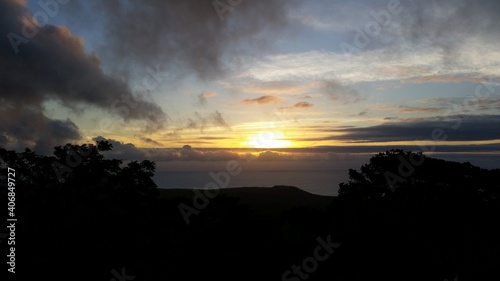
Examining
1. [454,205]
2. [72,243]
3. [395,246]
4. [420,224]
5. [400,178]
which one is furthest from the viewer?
[400,178]

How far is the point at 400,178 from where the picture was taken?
27.1 meters

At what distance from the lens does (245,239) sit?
17.4 metres

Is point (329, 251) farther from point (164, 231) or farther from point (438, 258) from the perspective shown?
point (164, 231)

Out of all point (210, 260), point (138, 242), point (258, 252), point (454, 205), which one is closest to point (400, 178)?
point (454, 205)

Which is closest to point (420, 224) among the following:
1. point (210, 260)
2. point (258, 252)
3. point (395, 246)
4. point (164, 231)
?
point (395, 246)

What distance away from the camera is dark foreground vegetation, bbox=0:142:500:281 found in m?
14.5

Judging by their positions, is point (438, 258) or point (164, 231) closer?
point (438, 258)

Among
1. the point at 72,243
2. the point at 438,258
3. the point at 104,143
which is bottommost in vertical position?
the point at 438,258

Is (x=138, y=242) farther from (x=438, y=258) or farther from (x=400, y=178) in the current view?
(x=400, y=178)

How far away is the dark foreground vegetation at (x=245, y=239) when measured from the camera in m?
14.5

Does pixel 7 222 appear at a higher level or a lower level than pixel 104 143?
lower

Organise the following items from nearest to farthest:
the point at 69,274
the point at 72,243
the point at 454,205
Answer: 1. the point at 69,274
2. the point at 72,243
3. the point at 454,205

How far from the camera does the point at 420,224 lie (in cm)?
1825

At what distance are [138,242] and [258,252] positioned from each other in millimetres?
5200
